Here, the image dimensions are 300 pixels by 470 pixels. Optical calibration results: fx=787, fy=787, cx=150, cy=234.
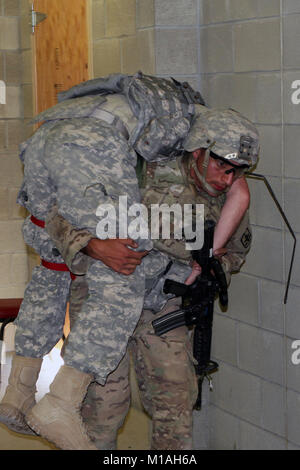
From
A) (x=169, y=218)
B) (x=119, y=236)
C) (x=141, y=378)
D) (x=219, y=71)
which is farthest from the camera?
(x=219, y=71)

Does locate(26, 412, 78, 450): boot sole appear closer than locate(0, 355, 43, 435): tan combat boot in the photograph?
Yes

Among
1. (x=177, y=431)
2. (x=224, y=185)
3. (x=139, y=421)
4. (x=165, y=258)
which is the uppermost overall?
(x=224, y=185)

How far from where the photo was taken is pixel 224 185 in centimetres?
248

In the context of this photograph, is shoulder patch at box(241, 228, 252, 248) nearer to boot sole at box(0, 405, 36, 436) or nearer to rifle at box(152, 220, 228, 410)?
rifle at box(152, 220, 228, 410)

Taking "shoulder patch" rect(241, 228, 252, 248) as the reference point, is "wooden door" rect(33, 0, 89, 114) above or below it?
above

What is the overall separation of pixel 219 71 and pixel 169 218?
811 mm

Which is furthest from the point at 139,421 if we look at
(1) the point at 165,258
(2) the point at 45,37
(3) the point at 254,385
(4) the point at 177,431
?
(2) the point at 45,37

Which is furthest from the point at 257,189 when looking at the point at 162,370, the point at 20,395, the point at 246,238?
the point at 20,395

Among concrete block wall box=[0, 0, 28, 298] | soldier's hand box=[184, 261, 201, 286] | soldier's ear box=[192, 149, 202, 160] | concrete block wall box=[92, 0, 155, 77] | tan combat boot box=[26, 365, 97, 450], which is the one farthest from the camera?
concrete block wall box=[0, 0, 28, 298]

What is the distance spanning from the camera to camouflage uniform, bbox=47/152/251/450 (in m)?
2.48

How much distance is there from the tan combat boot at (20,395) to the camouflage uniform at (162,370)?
19 cm

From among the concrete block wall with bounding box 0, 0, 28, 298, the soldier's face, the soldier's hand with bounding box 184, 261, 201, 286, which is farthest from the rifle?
the concrete block wall with bounding box 0, 0, 28, 298

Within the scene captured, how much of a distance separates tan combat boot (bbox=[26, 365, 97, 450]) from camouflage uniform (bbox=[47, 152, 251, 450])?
0.33 m

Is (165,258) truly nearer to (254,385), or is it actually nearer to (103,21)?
(254,385)
